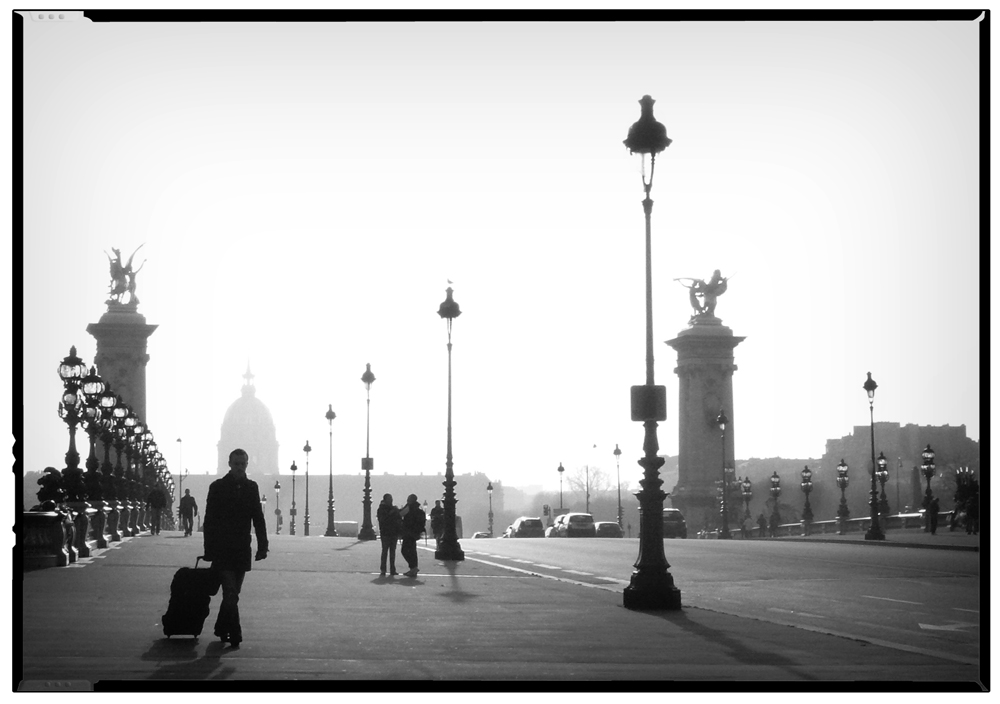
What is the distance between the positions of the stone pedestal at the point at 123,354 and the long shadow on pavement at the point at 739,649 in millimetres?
68595

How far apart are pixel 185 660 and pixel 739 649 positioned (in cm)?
427

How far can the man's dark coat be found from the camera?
11.7m

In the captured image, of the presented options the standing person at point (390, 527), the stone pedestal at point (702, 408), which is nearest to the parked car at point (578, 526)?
the stone pedestal at point (702, 408)

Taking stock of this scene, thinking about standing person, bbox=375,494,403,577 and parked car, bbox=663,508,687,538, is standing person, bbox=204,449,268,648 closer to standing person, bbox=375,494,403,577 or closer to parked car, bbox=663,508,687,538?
standing person, bbox=375,494,403,577

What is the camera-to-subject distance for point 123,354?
80.6 m

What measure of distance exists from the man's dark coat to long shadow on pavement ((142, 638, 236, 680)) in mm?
673

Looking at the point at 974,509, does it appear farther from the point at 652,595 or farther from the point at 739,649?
the point at 739,649

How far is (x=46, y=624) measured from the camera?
12883 millimetres

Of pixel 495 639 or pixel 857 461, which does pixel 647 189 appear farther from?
pixel 857 461

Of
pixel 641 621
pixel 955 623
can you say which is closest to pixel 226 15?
pixel 641 621

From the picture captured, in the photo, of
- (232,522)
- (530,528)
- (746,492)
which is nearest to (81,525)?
(232,522)

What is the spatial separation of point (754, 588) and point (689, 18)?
13489mm

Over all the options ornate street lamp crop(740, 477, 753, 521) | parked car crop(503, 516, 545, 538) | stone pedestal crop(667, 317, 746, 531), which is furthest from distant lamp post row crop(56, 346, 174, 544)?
stone pedestal crop(667, 317, 746, 531)

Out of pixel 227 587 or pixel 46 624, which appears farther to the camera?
pixel 46 624
